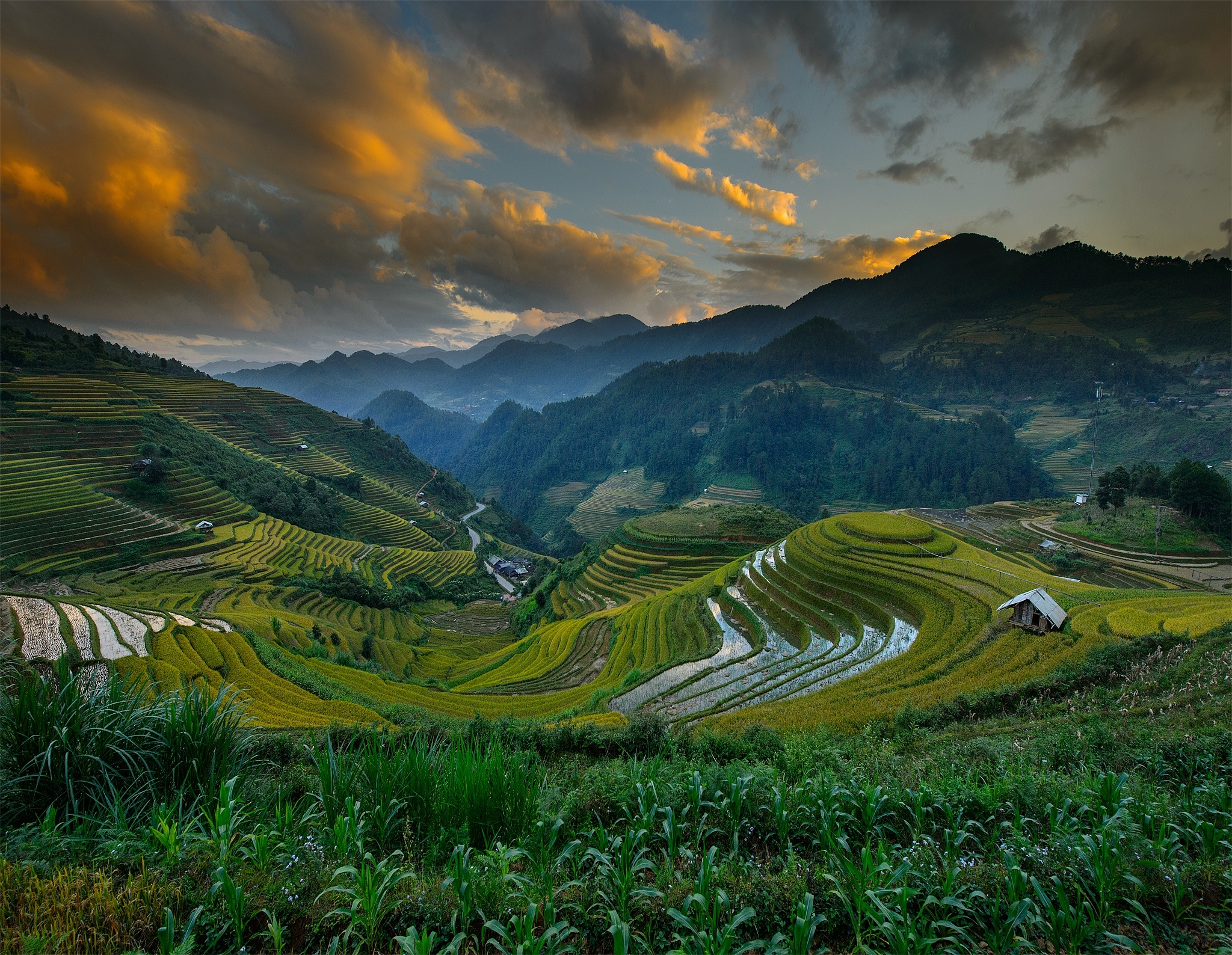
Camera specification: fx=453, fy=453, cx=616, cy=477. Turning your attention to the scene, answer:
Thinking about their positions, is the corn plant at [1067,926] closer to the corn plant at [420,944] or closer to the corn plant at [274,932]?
the corn plant at [420,944]

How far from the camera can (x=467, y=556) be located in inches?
2940

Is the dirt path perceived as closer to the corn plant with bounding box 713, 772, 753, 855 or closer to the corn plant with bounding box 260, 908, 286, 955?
the corn plant with bounding box 713, 772, 753, 855

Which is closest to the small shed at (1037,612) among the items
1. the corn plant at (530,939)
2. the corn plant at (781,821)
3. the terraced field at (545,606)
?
the terraced field at (545,606)

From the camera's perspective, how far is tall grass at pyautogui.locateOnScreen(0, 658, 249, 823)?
4.02 meters

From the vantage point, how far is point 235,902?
9.66 ft

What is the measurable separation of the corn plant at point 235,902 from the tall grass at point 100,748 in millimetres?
1023

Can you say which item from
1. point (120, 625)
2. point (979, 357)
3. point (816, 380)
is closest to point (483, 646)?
point (120, 625)

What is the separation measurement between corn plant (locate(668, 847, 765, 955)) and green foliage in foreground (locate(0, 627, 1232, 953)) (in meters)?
0.02

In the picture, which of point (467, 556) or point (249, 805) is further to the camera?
point (467, 556)

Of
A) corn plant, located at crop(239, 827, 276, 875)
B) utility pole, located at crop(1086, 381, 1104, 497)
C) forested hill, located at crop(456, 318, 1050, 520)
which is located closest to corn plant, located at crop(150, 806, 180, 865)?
corn plant, located at crop(239, 827, 276, 875)

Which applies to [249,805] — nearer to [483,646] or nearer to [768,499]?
[483,646]

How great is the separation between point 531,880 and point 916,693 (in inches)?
508

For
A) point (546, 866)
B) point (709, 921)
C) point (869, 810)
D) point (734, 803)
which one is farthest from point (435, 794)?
point (869, 810)

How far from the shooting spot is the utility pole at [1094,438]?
346ft
